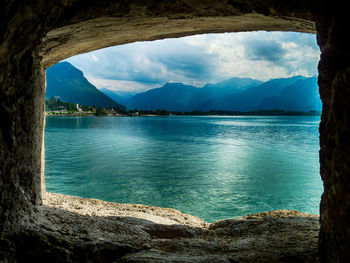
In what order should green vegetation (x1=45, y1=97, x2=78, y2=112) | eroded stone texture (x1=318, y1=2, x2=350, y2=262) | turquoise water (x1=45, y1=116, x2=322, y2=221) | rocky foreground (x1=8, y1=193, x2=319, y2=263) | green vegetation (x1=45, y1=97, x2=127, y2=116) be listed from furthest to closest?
green vegetation (x1=45, y1=97, x2=78, y2=112), green vegetation (x1=45, y1=97, x2=127, y2=116), turquoise water (x1=45, y1=116, x2=322, y2=221), rocky foreground (x1=8, y1=193, x2=319, y2=263), eroded stone texture (x1=318, y1=2, x2=350, y2=262)

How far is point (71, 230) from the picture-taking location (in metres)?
4.41

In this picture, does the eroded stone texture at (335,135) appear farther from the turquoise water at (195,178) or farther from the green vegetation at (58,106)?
the green vegetation at (58,106)

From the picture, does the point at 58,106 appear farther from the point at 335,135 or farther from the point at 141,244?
the point at 335,135

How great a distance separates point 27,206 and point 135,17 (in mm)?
3445

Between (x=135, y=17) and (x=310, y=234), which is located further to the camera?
(x=310, y=234)

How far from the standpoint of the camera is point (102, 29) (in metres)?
4.79

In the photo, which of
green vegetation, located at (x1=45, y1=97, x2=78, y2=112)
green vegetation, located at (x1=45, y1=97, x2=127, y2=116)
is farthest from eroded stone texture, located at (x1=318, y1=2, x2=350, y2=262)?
green vegetation, located at (x1=45, y1=97, x2=78, y2=112)

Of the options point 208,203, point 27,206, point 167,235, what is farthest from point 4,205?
point 208,203

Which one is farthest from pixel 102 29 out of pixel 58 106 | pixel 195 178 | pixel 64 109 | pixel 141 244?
pixel 64 109

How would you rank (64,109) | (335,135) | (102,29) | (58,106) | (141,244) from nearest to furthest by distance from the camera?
(335,135) → (141,244) → (102,29) → (58,106) → (64,109)

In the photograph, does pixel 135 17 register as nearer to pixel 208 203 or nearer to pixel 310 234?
pixel 310 234

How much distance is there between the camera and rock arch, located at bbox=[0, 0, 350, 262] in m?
3.16

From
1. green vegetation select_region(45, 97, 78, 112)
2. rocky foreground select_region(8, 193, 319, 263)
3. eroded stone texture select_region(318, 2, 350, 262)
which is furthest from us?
green vegetation select_region(45, 97, 78, 112)

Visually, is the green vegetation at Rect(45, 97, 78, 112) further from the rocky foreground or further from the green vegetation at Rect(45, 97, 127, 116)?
the rocky foreground
